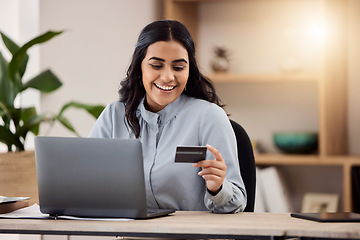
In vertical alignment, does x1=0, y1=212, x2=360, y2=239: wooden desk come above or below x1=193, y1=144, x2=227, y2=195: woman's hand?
below

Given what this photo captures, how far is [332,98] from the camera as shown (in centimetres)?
360

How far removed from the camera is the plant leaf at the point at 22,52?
2.60 m

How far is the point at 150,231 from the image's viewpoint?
138 cm

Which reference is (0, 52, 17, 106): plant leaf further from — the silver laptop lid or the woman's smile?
the silver laptop lid

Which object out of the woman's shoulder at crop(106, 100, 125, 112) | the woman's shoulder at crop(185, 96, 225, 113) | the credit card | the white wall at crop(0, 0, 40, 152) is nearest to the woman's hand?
the credit card

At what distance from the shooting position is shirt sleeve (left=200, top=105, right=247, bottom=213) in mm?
1641

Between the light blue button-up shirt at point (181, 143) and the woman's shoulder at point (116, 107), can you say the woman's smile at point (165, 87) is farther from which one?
the woman's shoulder at point (116, 107)

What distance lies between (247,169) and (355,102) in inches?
79.0

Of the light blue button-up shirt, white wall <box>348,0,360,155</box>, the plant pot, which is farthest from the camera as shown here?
white wall <box>348,0,360,155</box>

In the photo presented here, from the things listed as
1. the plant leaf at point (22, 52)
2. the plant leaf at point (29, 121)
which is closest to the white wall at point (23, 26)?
the plant leaf at point (29, 121)

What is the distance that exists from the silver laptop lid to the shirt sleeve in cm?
24

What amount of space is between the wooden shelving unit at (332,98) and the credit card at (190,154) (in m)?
2.16

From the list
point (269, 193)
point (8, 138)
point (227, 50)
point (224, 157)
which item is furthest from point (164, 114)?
point (227, 50)

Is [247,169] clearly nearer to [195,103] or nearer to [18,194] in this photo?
[195,103]
